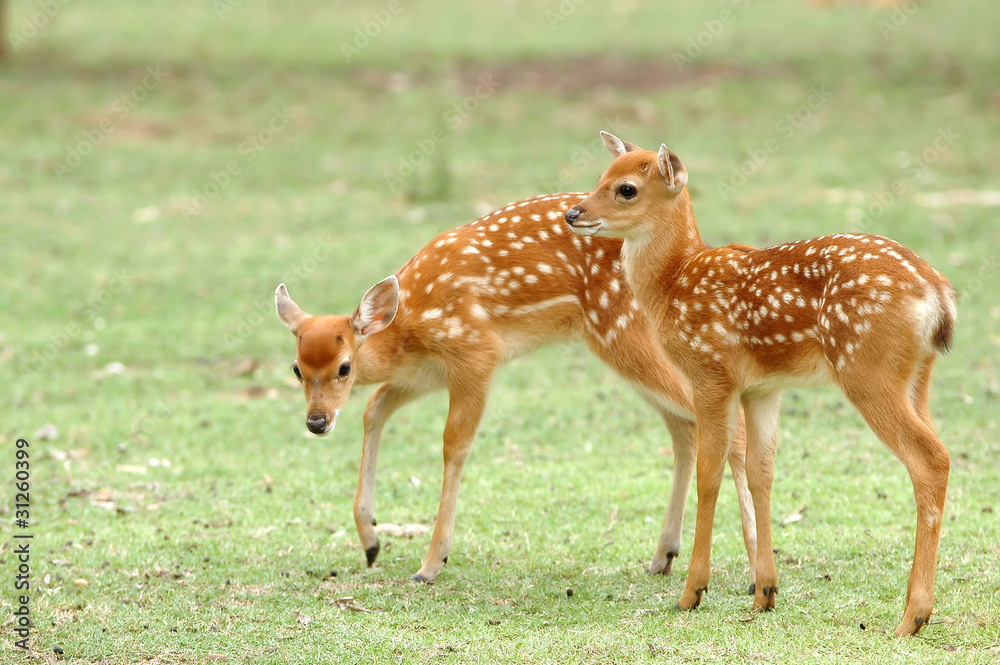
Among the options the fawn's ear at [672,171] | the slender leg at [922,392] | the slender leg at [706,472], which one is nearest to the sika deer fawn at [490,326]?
the slender leg at [706,472]

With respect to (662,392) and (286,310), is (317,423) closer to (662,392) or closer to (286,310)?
(286,310)

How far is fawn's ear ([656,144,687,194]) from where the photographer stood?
18.2 ft

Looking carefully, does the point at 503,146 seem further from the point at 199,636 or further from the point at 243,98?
the point at 199,636

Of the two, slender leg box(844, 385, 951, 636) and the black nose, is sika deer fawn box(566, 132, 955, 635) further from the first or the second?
the black nose

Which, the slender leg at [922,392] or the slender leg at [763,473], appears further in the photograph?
the slender leg at [763,473]

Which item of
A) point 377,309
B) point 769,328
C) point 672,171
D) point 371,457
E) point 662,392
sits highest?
point 672,171

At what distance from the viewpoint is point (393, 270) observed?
11984 millimetres

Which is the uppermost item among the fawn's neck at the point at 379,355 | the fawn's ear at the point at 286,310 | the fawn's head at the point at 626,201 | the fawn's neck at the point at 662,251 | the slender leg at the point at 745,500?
the fawn's head at the point at 626,201

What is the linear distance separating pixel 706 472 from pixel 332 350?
1.90 meters

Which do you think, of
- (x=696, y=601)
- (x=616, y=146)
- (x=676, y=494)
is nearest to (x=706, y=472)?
(x=696, y=601)

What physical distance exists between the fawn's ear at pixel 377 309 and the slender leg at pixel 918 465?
2.35 metres

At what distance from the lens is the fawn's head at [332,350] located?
586 cm

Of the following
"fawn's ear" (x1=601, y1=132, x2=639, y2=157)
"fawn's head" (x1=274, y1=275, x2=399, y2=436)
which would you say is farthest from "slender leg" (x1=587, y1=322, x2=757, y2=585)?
"fawn's head" (x1=274, y1=275, x2=399, y2=436)

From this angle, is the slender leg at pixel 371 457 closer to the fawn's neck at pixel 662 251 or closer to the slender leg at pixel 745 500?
the fawn's neck at pixel 662 251
